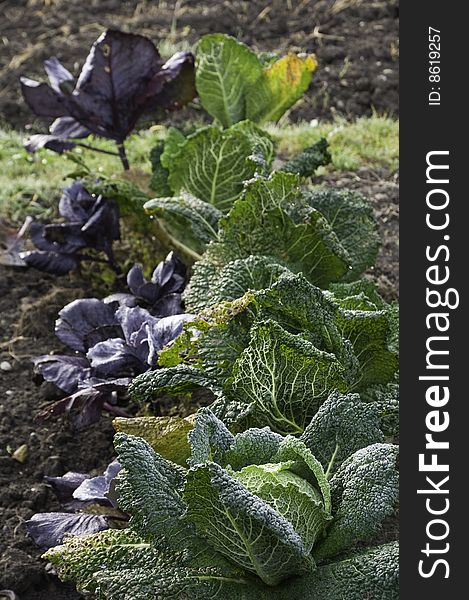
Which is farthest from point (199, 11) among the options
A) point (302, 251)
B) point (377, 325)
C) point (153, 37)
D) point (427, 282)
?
point (427, 282)

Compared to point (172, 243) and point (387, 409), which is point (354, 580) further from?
point (172, 243)

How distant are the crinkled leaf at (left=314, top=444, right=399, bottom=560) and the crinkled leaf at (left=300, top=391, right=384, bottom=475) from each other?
0.10 metres

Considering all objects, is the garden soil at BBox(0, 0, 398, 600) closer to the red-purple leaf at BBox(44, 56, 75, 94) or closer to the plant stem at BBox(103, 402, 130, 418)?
the plant stem at BBox(103, 402, 130, 418)

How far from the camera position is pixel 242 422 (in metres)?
2.47

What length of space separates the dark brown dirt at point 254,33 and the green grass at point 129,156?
0.45m

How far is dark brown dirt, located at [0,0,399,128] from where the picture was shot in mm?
5922

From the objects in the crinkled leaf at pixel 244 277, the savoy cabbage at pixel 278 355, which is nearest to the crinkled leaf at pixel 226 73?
the crinkled leaf at pixel 244 277

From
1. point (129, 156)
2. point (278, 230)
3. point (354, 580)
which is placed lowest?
point (354, 580)

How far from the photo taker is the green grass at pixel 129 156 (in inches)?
188

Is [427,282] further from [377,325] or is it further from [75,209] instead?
[75,209]

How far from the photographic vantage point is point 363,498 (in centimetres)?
208

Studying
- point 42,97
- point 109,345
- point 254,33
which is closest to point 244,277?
point 109,345

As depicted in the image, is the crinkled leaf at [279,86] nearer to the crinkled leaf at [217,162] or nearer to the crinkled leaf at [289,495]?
the crinkled leaf at [217,162]

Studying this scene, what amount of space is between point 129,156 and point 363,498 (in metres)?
3.36
